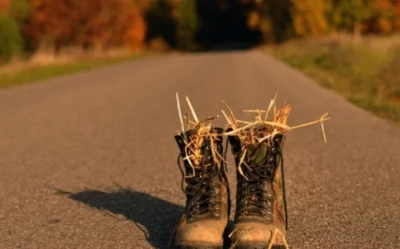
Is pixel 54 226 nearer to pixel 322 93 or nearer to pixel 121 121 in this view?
pixel 121 121

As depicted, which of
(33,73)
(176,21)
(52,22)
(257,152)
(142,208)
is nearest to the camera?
(257,152)

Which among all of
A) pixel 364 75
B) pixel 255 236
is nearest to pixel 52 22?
pixel 364 75

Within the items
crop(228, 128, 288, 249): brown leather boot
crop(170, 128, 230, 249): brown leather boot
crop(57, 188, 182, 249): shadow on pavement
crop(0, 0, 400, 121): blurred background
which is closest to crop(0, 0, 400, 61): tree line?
crop(0, 0, 400, 121): blurred background

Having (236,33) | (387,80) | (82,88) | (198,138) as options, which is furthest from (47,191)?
(236,33)

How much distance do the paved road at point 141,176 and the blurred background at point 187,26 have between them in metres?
16.3

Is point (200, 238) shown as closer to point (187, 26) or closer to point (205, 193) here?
point (205, 193)

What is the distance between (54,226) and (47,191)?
1.00 metres

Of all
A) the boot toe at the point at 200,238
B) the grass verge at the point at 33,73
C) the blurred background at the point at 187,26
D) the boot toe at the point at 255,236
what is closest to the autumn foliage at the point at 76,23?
the blurred background at the point at 187,26

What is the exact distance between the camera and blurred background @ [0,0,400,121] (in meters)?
41.1

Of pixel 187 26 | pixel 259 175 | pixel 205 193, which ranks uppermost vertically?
pixel 259 175

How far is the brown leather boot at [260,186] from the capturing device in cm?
355

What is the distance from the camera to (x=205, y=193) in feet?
12.1

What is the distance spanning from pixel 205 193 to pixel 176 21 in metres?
64.3

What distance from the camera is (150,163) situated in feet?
20.6
